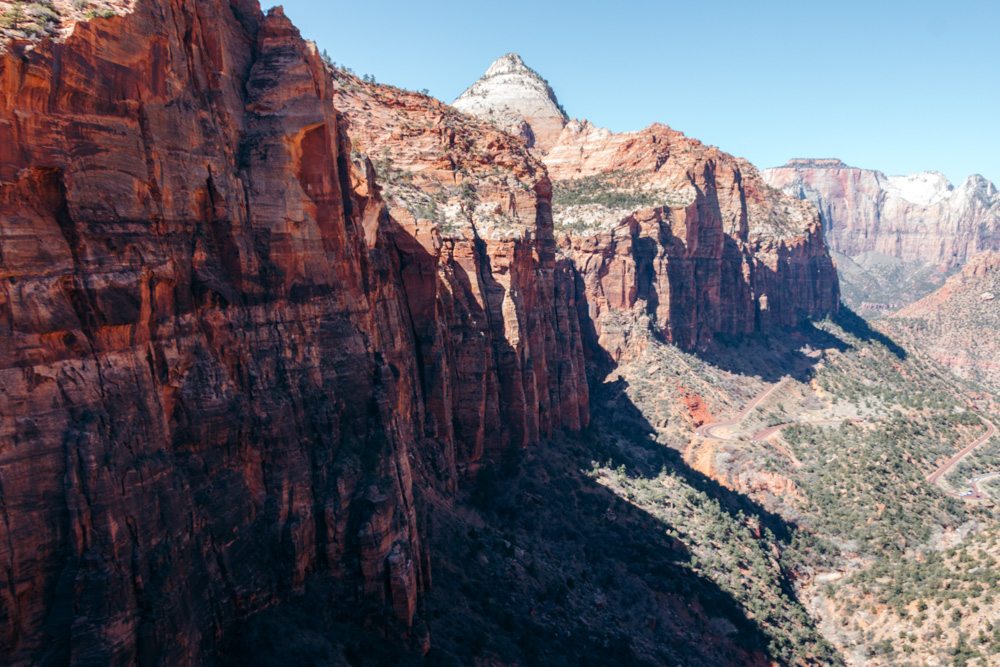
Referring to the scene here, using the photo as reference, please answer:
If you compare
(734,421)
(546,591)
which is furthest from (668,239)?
(546,591)

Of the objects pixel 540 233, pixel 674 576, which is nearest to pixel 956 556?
pixel 674 576

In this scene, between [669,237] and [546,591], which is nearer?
[546,591]

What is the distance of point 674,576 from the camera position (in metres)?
45.9

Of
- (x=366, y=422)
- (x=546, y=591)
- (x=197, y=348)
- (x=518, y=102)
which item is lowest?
(x=546, y=591)

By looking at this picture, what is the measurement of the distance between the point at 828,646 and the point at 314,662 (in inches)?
1580

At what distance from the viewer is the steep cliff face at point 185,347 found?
15.4 metres

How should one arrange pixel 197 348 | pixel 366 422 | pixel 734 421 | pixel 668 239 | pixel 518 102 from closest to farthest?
pixel 197 348 < pixel 366 422 < pixel 734 421 < pixel 668 239 < pixel 518 102

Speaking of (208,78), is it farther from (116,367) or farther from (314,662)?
(314,662)

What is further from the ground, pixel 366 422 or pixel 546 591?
pixel 366 422

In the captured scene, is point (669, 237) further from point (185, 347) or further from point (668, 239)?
point (185, 347)

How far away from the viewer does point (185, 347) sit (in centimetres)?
1966

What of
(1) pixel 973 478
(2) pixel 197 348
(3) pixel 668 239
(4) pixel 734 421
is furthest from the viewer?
(3) pixel 668 239

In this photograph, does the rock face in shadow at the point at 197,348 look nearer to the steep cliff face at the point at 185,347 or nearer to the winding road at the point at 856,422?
the steep cliff face at the point at 185,347

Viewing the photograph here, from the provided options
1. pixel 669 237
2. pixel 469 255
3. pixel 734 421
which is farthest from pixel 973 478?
pixel 469 255
